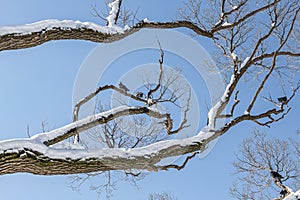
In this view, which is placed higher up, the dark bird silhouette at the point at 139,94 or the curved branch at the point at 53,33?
the dark bird silhouette at the point at 139,94

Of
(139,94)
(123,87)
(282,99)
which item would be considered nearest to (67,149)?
(123,87)

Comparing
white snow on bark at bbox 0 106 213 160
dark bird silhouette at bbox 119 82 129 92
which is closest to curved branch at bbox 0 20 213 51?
white snow on bark at bbox 0 106 213 160

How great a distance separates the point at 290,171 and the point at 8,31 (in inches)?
335

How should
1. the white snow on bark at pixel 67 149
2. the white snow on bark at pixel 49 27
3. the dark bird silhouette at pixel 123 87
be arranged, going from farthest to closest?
the dark bird silhouette at pixel 123 87 → the white snow on bark at pixel 49 27 → the white snow on bark at pixel 67 149

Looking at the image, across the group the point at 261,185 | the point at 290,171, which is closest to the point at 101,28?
the point at 261,185

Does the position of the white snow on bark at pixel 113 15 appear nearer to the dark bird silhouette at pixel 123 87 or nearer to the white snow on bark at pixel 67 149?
the white snow on bark at pixel 67 149

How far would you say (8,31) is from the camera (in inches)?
96.7

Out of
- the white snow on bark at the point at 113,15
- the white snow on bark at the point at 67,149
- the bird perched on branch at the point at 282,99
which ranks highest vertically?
the white snow on bark at the point at 113,15

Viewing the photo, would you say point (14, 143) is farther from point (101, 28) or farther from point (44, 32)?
point (101, 28)

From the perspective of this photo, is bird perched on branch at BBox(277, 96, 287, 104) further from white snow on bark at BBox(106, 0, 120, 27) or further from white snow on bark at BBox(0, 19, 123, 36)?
white snow on bark at BBox(0, 19, 123, 36)

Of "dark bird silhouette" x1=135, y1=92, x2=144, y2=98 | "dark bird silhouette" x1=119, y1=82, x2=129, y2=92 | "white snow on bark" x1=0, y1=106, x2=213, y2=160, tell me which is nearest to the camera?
"white snow on bark" x1=0, y1=106, x2=213, y2=160

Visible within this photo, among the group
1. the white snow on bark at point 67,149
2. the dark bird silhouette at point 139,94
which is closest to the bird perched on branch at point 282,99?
the dark bird silhouette at point 139,94

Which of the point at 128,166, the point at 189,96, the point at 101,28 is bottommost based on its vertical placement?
the point at 128,166

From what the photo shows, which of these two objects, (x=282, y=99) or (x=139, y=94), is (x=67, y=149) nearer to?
(x=139, y=94)
